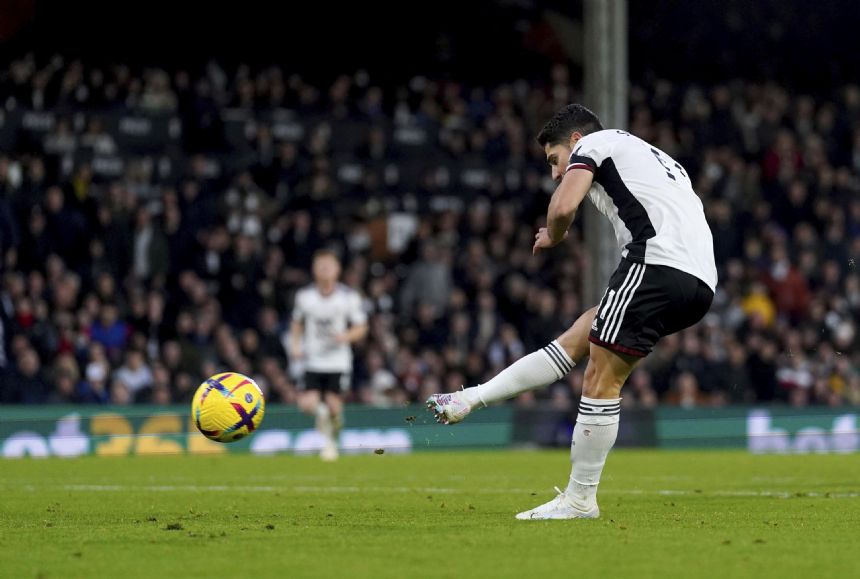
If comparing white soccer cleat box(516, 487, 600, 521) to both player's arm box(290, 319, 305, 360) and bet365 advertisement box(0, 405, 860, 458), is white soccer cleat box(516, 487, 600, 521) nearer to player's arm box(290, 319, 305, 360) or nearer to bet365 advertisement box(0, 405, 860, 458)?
bet365 advertisement box(0, 405, 860, 458)

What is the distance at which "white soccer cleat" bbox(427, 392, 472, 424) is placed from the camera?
7.27m

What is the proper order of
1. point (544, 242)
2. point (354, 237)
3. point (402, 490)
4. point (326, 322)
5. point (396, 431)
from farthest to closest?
point (354, 237) < point (396, 431) < point (326, 322) < point (402, 490) < point (544, 242)

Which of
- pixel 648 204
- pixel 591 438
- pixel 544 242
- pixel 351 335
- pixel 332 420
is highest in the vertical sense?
pixel 648 204

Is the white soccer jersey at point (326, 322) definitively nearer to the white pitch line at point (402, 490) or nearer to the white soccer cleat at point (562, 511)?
the white pitch line at point (402, 490)

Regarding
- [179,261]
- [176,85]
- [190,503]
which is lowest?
[190,503]

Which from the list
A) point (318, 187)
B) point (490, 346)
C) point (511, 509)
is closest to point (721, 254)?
point (490, 346)

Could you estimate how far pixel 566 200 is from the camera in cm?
690

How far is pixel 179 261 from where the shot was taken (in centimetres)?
1805

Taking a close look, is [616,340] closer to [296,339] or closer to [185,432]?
[296,339]

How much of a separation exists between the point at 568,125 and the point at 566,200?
2.33 feet

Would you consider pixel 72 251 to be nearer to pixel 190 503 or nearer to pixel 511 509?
pixel 190 503

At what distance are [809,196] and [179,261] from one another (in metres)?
9.91

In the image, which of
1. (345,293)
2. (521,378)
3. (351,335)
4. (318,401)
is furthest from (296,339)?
(521,378)

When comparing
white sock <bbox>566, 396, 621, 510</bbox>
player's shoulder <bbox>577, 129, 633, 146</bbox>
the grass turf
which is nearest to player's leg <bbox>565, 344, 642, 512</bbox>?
white sock <bbox>566, 396, 621, 510</bbox>
